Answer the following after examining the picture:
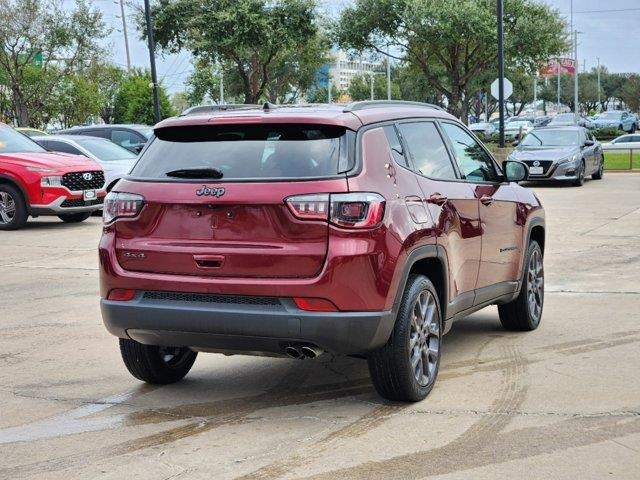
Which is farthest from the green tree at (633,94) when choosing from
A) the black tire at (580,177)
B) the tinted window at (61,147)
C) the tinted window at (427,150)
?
the tinted window at (427,150)

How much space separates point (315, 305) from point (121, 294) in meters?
1.20

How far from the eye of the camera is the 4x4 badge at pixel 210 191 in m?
5.72

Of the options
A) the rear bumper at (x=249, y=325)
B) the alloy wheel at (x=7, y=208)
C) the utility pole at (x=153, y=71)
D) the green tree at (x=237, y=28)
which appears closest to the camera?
the rear bumper at (x=249, y=325)

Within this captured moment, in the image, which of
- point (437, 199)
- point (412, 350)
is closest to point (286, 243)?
point (412, 350)

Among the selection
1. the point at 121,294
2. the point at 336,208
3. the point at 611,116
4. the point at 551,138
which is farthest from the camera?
the point at 611,116

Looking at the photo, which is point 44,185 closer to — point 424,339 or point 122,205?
point 122,205

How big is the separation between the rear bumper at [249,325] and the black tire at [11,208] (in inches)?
488

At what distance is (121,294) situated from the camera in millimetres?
5996

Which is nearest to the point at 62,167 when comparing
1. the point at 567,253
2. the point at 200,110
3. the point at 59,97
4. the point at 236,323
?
the point at 567,253

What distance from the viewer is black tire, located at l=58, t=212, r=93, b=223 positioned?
62.6 ft

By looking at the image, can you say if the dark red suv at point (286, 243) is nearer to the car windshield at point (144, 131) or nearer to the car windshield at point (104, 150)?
the car windshield at point (104, 150)

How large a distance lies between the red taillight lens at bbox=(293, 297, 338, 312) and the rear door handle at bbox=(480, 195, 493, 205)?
210cm

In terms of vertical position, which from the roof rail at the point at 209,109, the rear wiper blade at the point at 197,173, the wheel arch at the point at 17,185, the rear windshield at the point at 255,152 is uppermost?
the roof rail at the point at 209,109

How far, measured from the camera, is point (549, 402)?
612cm
